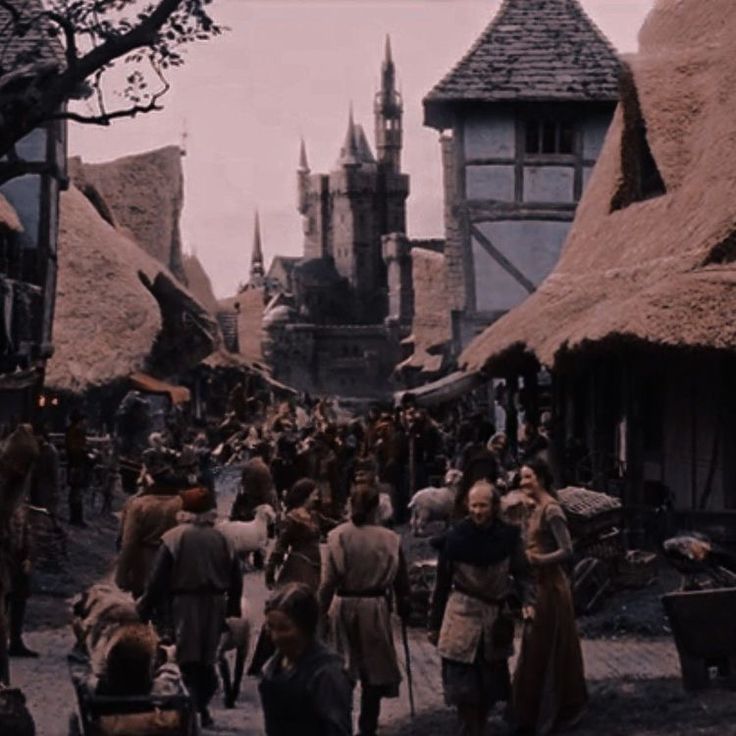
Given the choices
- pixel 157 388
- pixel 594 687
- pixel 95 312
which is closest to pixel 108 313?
pixel 95 312

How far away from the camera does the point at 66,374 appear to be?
34406mm

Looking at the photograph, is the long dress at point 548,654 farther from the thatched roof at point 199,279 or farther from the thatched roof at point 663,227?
the thatched roof at point 199,279

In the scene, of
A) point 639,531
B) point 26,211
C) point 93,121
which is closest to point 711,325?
point 639,531

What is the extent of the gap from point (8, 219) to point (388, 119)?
467 ft

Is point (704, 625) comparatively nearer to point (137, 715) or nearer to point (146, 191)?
point (137, 715)

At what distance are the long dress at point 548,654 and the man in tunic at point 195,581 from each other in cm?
178

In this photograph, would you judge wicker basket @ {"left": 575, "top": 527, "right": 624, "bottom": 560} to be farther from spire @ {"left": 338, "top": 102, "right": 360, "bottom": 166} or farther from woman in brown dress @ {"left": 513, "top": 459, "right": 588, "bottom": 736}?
spire @ {"left": 338, "top": 102, "right": 360, "bottom": 166}

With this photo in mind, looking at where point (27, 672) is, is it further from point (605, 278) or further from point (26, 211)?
point (26, 211)

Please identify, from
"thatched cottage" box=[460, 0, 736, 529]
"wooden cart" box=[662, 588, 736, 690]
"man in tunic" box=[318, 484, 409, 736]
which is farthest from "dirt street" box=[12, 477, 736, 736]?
"thatched cottage" box=[460, 0, 736, 529]

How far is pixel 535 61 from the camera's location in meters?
34.1

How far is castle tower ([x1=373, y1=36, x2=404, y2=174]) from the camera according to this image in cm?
16550

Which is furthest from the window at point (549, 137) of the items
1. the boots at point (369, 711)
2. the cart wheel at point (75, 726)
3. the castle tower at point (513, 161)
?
the cart wheel at point (75, 726)

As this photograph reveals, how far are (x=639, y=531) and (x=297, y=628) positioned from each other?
44.1 feet

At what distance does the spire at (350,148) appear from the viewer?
156 metres
